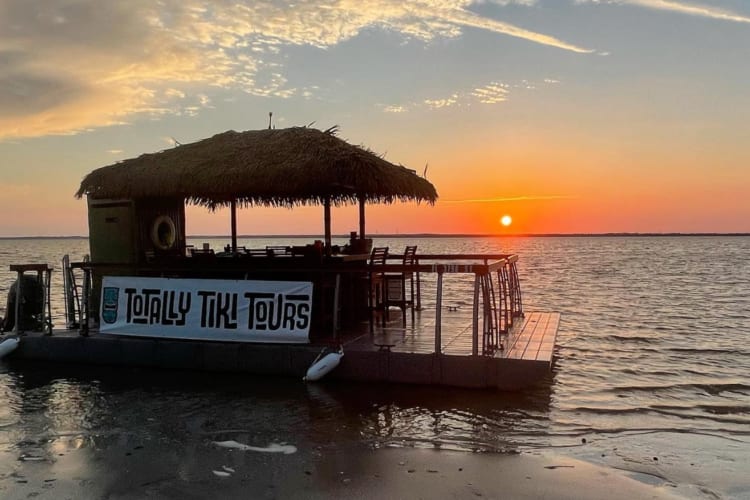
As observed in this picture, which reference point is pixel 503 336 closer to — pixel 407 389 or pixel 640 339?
pixel 407 389

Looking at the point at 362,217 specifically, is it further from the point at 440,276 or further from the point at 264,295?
the point at 440,276

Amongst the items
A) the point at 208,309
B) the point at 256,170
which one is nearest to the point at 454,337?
the point at 208,309

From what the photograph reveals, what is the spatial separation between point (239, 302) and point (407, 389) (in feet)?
8.58

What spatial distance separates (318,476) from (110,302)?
550 cm

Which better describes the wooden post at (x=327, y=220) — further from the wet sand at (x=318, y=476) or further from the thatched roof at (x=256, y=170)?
the wet sand at (x=318, y=476)

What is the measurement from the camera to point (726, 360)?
10188mm

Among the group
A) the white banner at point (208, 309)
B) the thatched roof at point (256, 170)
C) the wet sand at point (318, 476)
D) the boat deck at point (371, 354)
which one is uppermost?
the thatched roof at point (256, 170)

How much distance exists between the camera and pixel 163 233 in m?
10.2

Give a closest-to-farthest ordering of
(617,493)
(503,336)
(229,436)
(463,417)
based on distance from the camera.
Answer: (617,493) < (229,436) < (463,417) < (503,336)

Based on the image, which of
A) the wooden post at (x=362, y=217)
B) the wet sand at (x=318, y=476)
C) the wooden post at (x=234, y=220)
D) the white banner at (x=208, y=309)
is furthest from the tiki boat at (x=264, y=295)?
the wet sand at (x=318, y=476)

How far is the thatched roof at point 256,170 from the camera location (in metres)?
8.21

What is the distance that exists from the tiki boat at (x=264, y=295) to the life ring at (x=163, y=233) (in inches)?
1.1

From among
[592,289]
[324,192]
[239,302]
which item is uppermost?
[324,192]

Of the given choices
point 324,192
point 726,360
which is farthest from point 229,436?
point 726,360
